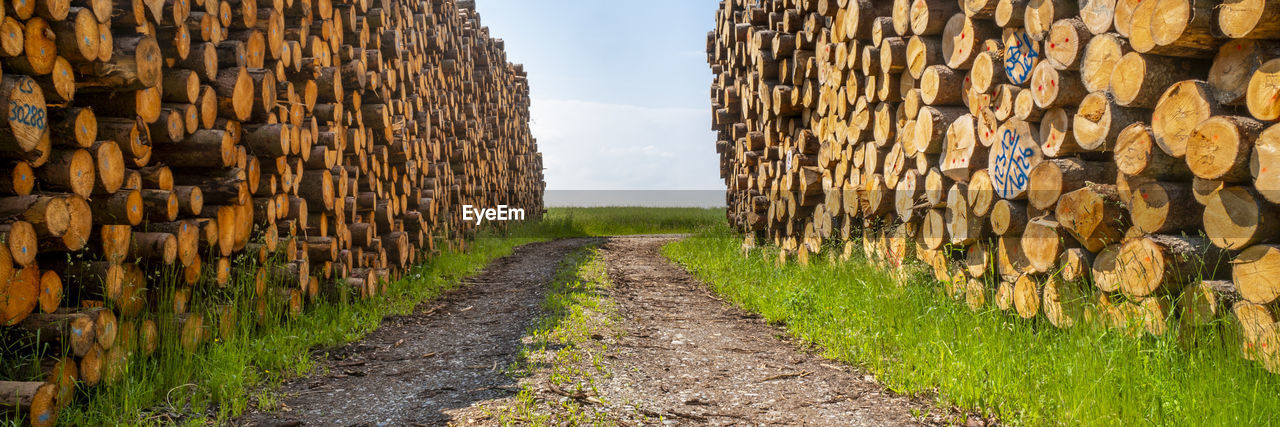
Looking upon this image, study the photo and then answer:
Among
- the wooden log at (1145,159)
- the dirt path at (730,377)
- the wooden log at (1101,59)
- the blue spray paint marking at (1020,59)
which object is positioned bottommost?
the dirt path at (730,377)

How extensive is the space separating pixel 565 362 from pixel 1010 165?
2819 millimetres

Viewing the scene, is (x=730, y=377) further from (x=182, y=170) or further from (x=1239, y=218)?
(x=182, y=170)

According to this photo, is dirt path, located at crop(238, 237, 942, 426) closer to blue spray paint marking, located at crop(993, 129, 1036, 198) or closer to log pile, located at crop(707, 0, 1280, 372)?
log pile, located at crop(707, 0, 1280, 372)

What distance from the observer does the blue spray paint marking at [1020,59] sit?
4051 millimetres

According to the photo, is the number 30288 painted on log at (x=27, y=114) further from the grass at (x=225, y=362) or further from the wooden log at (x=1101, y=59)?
the wooden log at (x=1101, y=59)

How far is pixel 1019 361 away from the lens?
343cm

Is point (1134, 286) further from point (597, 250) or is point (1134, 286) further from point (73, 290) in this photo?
point (597, 250)

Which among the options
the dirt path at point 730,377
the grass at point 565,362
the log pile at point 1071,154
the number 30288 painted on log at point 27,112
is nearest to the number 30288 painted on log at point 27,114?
the number 30288 painted on log at point 27,112

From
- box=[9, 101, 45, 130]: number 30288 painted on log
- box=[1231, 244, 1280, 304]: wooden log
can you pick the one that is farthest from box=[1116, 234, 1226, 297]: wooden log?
box=[9, 101, 45, 130]: number 30288 painted on log

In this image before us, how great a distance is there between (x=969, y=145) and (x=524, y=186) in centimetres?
1456

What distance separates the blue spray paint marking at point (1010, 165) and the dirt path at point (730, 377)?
1418 mm

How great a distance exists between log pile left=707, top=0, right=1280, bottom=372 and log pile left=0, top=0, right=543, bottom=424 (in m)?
4.41

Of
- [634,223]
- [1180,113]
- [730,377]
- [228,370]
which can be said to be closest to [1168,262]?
[1180,113]

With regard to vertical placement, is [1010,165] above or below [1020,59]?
below
